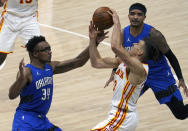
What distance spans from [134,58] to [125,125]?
77 cm

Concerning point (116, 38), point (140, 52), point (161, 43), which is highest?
point (116, 38)

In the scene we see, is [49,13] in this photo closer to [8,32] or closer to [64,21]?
[64,21]

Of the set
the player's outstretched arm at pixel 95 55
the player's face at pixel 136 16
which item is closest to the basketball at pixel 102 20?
the player's outstretched arm at pixel 95 55

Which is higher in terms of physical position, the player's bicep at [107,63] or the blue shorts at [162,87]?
the player's bicep at [107,63]

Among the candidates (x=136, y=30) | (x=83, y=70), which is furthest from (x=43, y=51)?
(x=83, y=70)

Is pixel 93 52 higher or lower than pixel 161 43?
higher

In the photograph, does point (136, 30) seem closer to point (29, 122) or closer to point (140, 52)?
point (140, 52)

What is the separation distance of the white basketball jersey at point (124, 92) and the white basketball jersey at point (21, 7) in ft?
12.6

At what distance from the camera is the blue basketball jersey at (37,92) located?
21.2 ft

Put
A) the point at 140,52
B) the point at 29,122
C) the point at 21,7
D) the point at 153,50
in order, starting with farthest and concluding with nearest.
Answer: the point at 21,7 → the point at 153,50 → the point at 29,122 → the point at 140,52

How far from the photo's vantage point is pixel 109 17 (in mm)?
6727

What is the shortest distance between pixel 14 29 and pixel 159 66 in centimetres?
320

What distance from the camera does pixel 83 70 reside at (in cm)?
1148

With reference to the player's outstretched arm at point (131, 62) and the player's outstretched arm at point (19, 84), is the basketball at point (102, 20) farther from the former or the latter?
Answer: the player's outstretched arm at point (19, 84)
